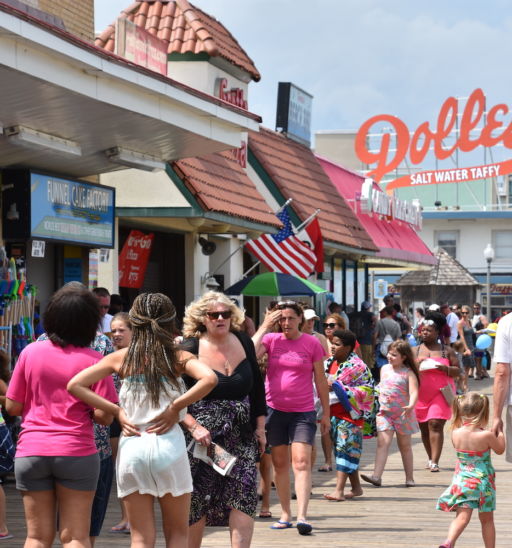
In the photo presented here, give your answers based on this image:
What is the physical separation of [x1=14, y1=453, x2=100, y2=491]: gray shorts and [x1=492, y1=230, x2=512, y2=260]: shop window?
187 feet

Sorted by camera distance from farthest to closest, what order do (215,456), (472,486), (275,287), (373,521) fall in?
1. (275,287)
2. (373,521)
3. (472,486)
4. (215,456)

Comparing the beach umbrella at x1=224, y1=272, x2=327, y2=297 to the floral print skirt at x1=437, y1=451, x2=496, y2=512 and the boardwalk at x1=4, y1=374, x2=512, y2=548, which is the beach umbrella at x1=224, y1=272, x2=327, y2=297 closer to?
the boardwalk at x1=4, y1=374, x2=512, y2=548

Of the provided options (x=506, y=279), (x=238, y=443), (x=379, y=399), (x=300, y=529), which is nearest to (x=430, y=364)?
(x=379, y=399)

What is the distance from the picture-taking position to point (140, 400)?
6051 millimetres

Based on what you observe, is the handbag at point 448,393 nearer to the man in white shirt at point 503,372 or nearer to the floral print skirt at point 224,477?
the man in white shirt at point 503,372

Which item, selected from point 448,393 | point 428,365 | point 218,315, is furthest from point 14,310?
point 218,315

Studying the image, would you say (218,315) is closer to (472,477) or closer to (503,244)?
(472,477)

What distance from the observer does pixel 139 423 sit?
6.03 metres

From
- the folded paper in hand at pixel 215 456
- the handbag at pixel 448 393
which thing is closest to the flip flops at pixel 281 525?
the folded paper in hand at pixel 215 456

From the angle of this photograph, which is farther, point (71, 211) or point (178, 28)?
point (178, 28)

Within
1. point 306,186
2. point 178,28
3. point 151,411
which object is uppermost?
point 178,28

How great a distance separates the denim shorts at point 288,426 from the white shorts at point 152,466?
3585 millimetres

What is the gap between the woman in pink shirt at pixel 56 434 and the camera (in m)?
5.98

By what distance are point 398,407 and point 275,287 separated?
5372 mm
